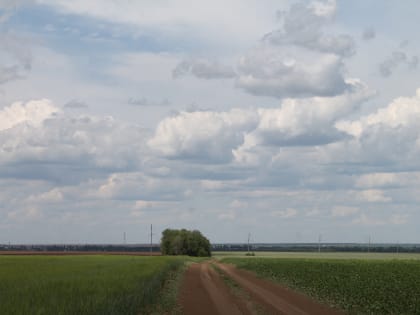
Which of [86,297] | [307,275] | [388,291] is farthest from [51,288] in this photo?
[307,275]

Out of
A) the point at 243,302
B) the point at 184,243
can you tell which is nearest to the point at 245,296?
the point at 243,302

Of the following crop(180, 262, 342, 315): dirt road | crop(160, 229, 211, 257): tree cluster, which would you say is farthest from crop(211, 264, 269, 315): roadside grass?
crop(160, 229, 211, 257): tree cluster

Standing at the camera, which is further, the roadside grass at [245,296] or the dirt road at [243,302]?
the dirt road at [243,302]

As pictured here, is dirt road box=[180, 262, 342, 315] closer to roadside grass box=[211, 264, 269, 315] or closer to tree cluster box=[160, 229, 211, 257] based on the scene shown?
roadside grass box=[211, 264, 269, 315]

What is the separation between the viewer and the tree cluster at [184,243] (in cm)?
14825

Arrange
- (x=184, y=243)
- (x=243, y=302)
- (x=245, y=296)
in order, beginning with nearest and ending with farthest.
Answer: (x=243, y=302), (x=245, y=296), (x=184, y=243)

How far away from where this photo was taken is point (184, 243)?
489 feet

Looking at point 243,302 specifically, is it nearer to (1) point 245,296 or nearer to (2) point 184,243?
(1) point 245,296

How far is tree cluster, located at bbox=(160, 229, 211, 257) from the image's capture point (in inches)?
5837

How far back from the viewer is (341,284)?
4181 centimetres

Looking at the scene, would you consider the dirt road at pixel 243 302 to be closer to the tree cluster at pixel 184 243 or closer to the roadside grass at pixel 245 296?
the roadside grass at pixel 245 296

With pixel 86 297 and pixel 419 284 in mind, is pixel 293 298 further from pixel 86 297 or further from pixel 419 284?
pixel 86 297

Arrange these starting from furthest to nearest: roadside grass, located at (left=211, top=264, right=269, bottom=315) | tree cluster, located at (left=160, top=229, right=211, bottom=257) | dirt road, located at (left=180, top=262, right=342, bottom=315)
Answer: tree cluster, located at (left=160, top=229, right=211, bottom=257) < dirt road, located at (left=180, top=262, right=342, bottom=315) < roadside grass, located at (left=211, top=264, right=269, bottom=315)

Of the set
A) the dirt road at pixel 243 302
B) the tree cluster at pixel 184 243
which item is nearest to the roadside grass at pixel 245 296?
the dirt road at pixel 243 302
